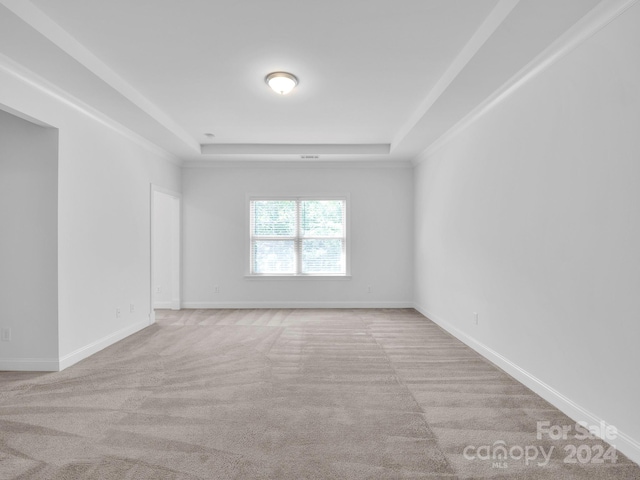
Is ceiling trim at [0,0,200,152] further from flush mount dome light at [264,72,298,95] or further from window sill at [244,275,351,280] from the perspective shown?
window sill at [244,275,351,280]

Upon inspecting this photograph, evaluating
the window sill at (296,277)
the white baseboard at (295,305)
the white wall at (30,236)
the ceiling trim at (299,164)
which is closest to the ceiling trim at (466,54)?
the ceiling trim at (299,164)

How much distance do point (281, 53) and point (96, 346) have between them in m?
3.66

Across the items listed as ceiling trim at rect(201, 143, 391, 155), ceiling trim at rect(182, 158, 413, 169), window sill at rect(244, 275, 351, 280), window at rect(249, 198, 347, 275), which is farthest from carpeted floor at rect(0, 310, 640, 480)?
ceiling trim at rect(182, 158, 413, 169)

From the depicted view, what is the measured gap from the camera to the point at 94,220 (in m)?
4.17

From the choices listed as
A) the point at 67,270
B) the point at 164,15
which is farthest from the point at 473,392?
the point at 67,270

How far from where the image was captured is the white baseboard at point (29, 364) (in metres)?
3.57

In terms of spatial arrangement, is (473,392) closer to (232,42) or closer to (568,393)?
(568,393)

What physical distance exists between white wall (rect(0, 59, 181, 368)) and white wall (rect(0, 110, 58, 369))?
77mm

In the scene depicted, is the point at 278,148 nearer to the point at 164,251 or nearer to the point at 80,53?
the point at 164,251

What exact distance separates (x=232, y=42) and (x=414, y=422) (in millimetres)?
3100

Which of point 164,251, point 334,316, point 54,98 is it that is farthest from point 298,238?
point 54,98

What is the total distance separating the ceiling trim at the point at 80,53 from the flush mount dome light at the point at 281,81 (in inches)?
54.2

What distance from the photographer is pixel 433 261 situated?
18.8 feet

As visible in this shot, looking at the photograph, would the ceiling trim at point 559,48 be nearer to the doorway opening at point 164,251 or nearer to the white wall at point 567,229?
the white wall at point 567,229
